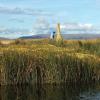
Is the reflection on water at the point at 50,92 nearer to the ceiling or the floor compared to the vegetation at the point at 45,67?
nearer to the floor

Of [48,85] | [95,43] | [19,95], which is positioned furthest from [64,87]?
[95,43]

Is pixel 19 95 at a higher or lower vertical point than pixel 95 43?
lower

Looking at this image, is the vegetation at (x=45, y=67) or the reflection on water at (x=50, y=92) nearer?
the reflection on water at (x=50, y=92)

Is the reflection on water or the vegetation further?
the vegetation

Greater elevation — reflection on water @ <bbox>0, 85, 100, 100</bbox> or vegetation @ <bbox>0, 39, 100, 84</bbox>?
vegetation @ <bbox>0, 39, 100, 84</bbox>

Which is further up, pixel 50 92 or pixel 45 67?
pixel 45 67

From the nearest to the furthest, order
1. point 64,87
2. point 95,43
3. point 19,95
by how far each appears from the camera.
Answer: point 19,95 → point 64,87 → point 95,43

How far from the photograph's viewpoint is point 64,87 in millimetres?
20875

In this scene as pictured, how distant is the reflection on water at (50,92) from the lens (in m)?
19.1

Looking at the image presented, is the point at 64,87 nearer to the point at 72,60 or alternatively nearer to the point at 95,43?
the point at 72,60

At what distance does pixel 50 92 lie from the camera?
20.1 meters

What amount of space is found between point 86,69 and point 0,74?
410cm

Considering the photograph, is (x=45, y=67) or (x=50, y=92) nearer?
(x=50, y=92)

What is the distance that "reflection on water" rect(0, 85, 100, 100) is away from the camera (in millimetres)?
19094
